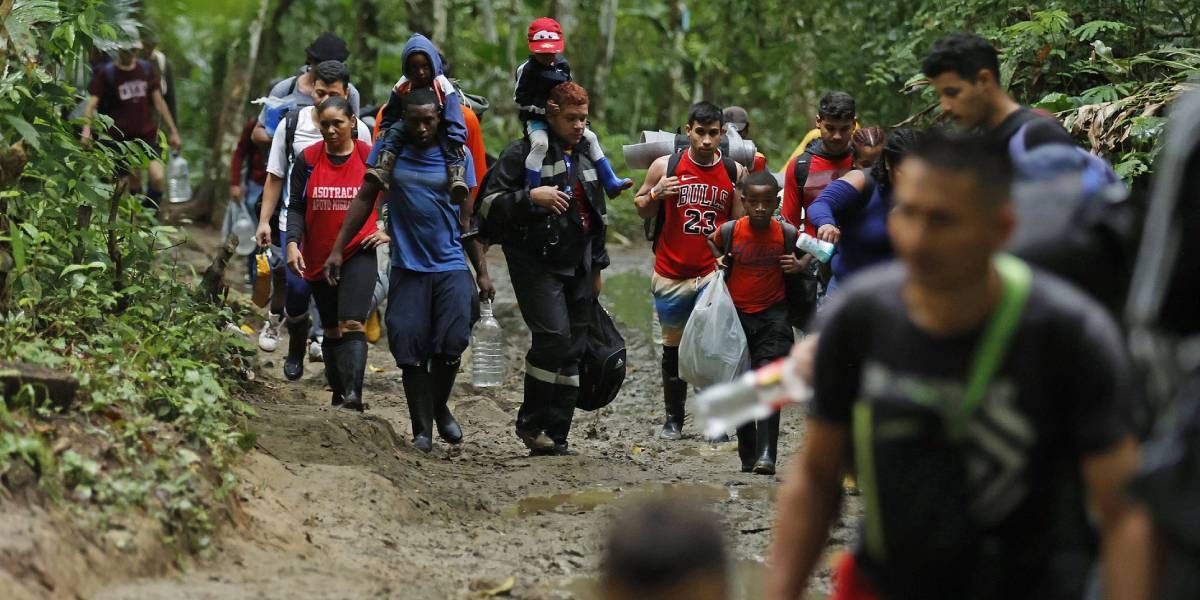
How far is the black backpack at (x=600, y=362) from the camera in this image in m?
9.73

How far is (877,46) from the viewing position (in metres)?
15.6

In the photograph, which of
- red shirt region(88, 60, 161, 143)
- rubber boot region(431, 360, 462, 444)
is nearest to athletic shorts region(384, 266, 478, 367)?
rubber boot region(431, 360, 462, 444)

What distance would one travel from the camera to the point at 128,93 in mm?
15461

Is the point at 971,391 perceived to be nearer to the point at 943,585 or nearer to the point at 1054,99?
the point at 943,585

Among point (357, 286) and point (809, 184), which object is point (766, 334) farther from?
point (357, 286)

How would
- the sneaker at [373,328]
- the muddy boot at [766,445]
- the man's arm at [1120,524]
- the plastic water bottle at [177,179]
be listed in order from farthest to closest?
the plastic water bottle at [177,179] < the sneaker at [373,328] < the muddy boot at [766,445] < the man's arm at [1120,524]

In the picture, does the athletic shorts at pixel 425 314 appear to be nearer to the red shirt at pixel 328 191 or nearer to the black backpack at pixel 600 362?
the red shirt at pixel 328 191

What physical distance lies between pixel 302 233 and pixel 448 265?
129 centimetres

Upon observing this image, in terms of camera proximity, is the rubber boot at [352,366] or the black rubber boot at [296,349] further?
the black rubber boot at [296,349]

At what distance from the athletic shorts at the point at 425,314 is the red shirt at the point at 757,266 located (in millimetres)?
1598

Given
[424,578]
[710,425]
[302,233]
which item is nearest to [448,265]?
[302,233]

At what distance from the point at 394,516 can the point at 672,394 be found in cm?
352

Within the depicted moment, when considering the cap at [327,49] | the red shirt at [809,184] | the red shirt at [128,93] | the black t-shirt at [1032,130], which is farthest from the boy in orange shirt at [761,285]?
the red shirt at [128,93]

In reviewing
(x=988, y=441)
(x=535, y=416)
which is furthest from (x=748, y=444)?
(x=988, y=441)
